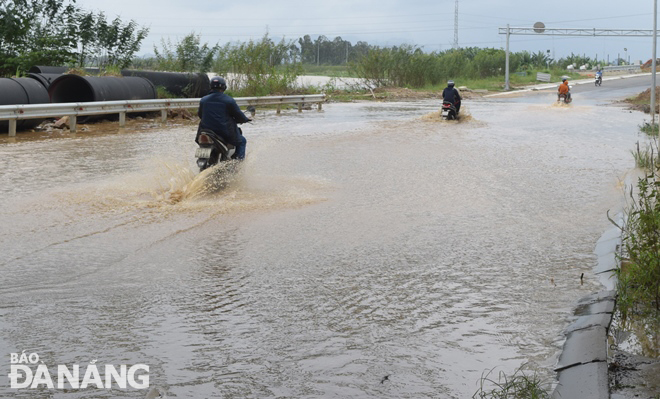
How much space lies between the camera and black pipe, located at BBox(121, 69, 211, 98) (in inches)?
1242

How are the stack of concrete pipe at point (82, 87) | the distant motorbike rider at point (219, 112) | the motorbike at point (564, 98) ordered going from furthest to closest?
the motorbike at point (564, 98) < the stack of concrete pipe at point (82, 87) < the distant motorbike rider at point (219, 112)

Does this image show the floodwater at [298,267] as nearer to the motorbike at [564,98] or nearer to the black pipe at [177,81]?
the black pipe at [177,81]

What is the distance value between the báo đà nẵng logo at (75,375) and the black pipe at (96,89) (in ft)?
67.8

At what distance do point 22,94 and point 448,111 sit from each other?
44.9 ft

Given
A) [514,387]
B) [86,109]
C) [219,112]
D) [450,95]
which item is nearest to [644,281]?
[514,387]

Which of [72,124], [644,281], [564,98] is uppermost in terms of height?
[564,98]

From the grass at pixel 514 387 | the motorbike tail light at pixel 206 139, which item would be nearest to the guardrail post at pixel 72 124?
the motorbike tail light at pixel 206 139

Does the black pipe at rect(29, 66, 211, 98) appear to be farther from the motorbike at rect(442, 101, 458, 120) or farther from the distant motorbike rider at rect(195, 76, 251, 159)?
the distant motorbike rider at rect(195, 76, 251, 159)

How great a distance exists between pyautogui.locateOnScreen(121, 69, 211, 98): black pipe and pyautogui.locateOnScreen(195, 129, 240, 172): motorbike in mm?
19182

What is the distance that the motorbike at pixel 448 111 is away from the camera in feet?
92.7

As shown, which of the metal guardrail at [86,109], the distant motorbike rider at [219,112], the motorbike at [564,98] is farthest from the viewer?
the motorbike at [564,98]

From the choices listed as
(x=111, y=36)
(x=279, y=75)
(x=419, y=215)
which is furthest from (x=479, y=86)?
(x=419, y=215)

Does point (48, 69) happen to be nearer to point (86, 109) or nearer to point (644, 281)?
point (86, 109)

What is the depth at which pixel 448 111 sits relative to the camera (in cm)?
2833
